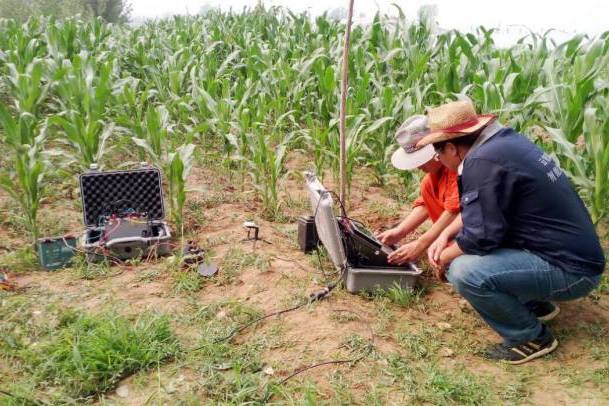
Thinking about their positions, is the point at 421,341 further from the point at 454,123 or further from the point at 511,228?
the point at 454,123

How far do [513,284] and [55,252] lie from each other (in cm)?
284

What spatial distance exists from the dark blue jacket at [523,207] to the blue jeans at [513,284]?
5 centimetres

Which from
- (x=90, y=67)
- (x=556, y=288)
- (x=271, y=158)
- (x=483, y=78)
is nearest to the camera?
(x=556, y=288)

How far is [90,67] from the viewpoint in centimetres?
543

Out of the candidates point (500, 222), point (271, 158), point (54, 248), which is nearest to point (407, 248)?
point (500, 222)

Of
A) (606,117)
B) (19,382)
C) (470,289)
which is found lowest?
(19,382)

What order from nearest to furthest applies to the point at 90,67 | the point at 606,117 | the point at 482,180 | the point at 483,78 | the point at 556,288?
1. the point at 482,180
2. the point at 556,288
3. the point at 606,117
4. the point at 483,78
5. the point at 90,67

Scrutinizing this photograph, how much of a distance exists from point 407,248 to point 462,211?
59 cm

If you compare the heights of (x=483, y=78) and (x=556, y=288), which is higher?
(x=483, y=78)

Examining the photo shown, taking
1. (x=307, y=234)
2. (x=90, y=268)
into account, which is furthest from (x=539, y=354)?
(x=90, y=268)

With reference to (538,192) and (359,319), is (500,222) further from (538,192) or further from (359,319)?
(359,319)

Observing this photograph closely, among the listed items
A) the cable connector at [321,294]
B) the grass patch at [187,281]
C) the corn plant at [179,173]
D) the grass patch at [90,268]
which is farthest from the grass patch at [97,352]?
the corn plant at [179,173]

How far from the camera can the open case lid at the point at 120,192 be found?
12.5 ft

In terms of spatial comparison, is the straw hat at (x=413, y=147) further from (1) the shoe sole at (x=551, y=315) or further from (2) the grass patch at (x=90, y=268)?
(2) the grass patch at (x=90, y=268)
